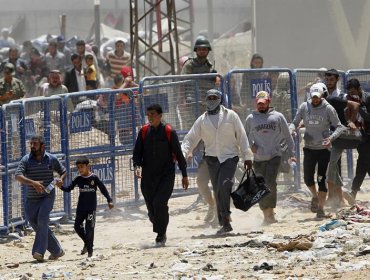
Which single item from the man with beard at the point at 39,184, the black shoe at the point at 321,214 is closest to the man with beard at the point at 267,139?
the black shoe at the point at 321,214

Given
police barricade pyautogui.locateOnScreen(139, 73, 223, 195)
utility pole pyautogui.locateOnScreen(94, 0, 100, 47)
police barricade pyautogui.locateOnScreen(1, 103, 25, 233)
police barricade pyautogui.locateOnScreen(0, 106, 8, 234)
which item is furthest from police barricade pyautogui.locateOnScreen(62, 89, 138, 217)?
utility pole pyautogui.locateOnScreen(94, 0, 100, 47)

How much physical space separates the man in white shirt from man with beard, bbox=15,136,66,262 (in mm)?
1968

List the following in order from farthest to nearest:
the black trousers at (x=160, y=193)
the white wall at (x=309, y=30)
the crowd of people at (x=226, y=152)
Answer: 1. the white wall at (x=309, y=30)
2. the black trousers at (x=160, y=193)
3. the crowd of people at (x=226, y=152)

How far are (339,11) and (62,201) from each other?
16111mm

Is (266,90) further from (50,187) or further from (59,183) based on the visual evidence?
(59,183)

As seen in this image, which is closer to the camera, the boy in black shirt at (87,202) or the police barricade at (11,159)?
the boy in black shirt at (87,202)

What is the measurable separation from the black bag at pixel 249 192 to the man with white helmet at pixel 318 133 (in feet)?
4.04

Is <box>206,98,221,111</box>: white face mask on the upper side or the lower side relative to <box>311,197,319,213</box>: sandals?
upper

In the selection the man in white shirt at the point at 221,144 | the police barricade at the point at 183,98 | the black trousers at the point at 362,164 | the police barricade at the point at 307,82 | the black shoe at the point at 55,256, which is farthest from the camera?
the police barricade at the point at 307,82

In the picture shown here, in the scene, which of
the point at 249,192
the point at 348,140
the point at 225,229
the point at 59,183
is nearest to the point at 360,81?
the point at 348,140

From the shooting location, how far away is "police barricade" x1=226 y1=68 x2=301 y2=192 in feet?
66.8

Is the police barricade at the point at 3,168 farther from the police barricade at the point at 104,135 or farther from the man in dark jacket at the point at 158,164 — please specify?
the man in dark jacket at the point at 158,164

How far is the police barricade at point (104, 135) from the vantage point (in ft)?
62.2

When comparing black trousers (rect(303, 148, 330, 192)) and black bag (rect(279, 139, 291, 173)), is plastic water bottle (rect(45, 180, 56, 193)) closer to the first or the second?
black bag (rect(279, 139, 291, 173))
